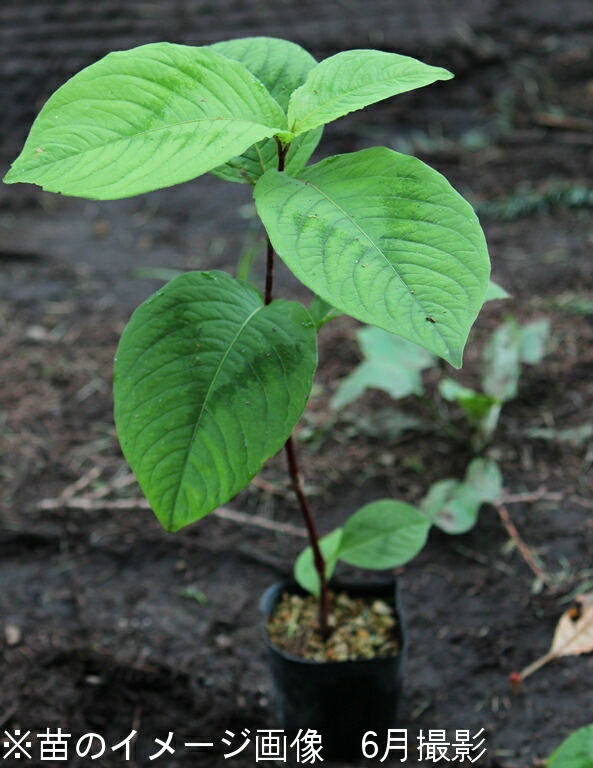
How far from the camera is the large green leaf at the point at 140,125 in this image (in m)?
0.80

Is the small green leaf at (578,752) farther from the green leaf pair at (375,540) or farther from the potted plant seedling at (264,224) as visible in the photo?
the potted plant seedling at (264,224)

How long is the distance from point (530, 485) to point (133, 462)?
1204mm

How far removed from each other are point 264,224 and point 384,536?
761 mm

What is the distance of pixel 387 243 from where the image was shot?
848 millimetres

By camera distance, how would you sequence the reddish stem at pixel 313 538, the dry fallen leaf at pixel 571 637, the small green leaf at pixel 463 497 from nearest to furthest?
the reddish stem at pixel 313 538, the dry fallen leaf at pixel 571 637, the small green leaf at pixel 463 497

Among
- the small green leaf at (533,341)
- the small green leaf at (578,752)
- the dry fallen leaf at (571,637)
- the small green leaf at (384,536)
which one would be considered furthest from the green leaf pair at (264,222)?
the small green leaf at (533,341)

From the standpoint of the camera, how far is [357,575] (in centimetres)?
182

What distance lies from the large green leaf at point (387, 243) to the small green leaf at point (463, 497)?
95 centimetres

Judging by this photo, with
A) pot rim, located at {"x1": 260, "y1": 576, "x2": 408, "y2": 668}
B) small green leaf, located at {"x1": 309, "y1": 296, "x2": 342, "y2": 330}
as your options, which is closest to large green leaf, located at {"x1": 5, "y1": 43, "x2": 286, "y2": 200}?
small green leaf, located at {"x1": 309, "y1": 296, "x2": 342, "y2": 330}

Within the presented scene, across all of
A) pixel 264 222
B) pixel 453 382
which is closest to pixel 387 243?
pixel 264 222

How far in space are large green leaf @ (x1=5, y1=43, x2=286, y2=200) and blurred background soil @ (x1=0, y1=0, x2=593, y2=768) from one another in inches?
45.5

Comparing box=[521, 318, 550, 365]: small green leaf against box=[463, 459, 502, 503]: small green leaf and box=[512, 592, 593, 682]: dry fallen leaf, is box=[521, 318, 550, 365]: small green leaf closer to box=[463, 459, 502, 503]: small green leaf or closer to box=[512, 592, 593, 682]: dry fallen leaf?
box=[463, 459, 502, 503]: small green leaf

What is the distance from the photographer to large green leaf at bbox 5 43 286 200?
80cm

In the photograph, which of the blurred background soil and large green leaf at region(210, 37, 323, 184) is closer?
large green leaf at region(210, 37, 323, 184)
